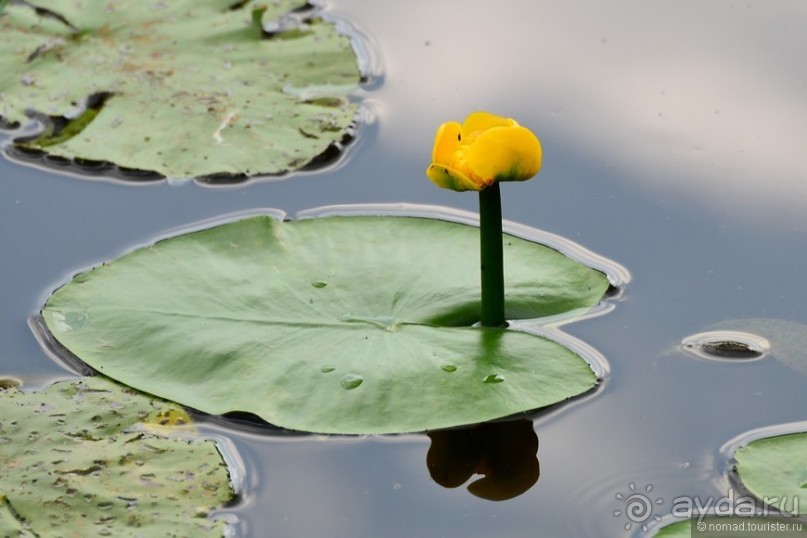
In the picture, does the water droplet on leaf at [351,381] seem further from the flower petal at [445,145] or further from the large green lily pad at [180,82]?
the large green lily pad at [180,82]

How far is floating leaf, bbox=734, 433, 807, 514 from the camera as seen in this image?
1866 mm

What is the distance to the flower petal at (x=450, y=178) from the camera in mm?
2068

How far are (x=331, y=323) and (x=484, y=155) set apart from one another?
48 cm

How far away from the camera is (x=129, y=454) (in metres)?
2.08

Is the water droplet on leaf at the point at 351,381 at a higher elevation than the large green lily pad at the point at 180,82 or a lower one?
lower

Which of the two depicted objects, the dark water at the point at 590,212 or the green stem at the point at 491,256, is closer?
the dark water at the point at 590,212

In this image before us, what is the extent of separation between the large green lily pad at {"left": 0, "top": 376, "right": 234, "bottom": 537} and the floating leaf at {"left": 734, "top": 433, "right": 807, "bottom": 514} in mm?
884

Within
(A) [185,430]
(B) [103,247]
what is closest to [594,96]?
(B) [103,247]

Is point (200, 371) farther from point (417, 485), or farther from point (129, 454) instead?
point (417, 485)
